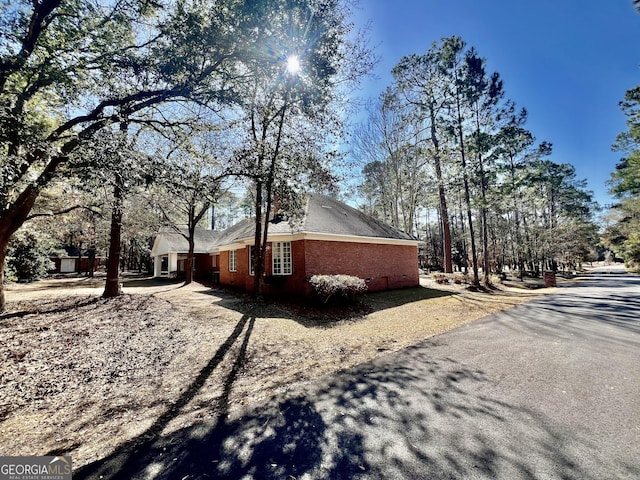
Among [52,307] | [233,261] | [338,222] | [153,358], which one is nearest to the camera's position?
[153,358]

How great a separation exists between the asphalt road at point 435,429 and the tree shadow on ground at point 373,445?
12mm

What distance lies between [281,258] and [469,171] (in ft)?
44.8

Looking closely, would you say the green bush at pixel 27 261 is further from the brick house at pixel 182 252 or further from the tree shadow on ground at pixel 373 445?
the tree shadow on ground at pixel 373 445

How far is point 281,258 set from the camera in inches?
563

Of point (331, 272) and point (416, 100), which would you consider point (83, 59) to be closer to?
point (331, 272)

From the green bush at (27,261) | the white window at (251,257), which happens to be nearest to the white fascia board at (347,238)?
the white window at (251,257)

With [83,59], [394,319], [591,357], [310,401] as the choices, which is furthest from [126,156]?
[591,357]

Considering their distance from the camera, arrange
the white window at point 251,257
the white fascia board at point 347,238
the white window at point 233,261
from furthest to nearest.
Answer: the white window at point 233,261, the white window at point 251,257, the white fascia board at point 347,238

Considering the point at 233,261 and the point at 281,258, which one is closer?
the point at 281,258

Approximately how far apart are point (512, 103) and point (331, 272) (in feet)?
Answer: 51.5

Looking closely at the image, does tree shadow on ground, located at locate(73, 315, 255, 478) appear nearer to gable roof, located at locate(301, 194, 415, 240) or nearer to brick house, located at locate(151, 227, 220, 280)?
gable roof, located at locate(301, 194, 415, 240)

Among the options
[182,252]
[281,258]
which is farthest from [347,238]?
[182,252]

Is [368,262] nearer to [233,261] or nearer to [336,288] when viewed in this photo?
[336,288]

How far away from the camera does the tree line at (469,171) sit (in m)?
17.1
